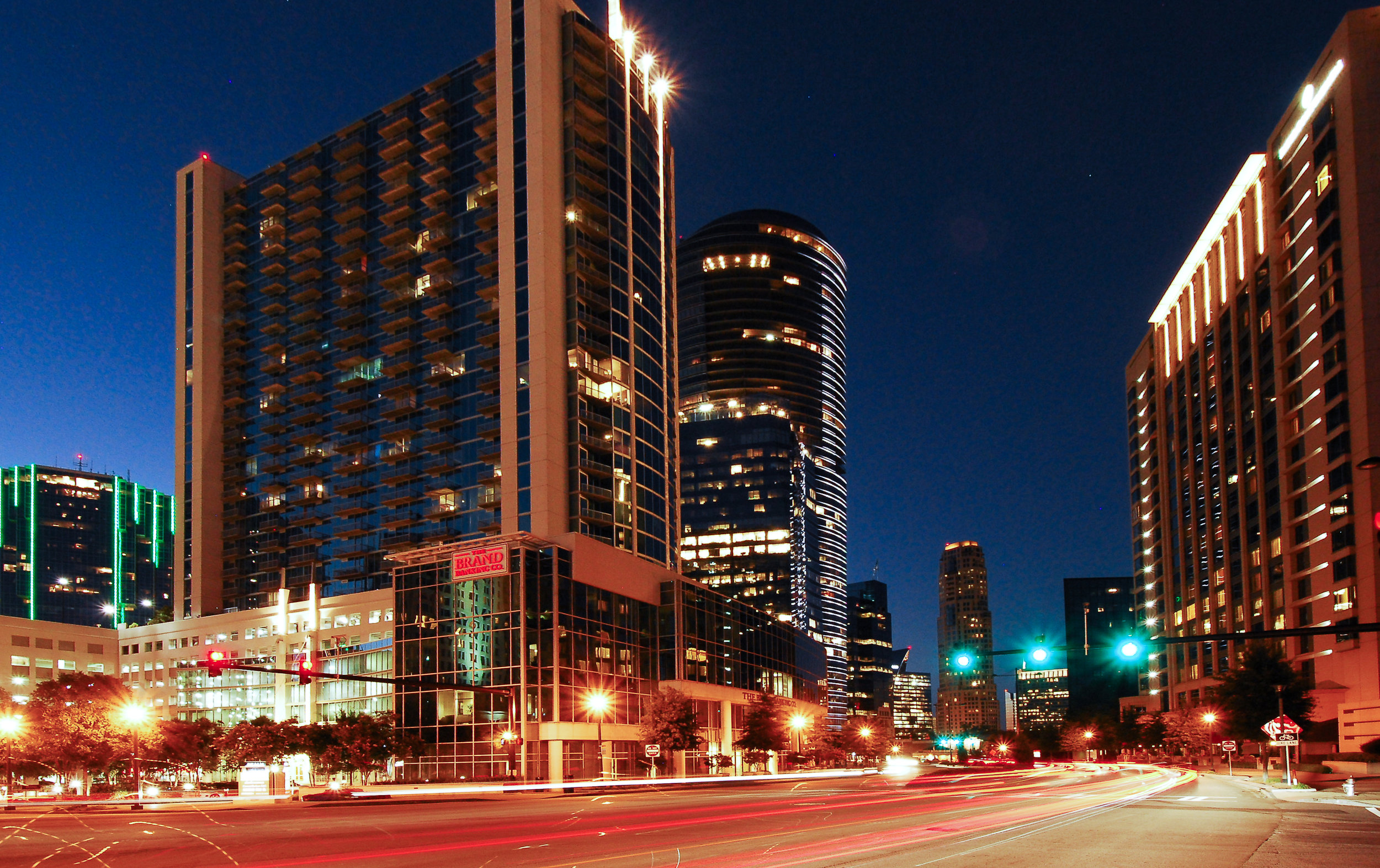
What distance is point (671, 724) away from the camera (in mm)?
93875

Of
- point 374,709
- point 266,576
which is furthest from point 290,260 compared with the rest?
point 374,709

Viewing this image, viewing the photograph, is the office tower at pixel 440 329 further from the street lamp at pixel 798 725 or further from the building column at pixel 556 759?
the street lamp at pixel 798 725

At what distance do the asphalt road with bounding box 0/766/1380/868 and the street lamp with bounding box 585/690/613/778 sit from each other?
1665 inches

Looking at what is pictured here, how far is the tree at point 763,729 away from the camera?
112 m

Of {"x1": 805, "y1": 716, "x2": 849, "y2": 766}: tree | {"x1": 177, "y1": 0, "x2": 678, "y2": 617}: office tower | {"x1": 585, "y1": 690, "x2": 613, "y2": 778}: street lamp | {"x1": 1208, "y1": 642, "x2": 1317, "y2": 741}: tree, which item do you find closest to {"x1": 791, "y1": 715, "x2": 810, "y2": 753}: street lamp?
{"x1": 805, "y1": 716, "x2": 849, "y2": 766}: tree

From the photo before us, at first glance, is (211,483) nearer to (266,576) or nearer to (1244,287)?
(266,576)

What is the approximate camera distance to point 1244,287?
5049 inches

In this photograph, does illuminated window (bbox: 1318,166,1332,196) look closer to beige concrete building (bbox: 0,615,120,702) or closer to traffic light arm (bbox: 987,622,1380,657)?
traffic light arm (bbox: 987,622,1380,657)

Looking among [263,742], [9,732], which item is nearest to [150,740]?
[9,732]

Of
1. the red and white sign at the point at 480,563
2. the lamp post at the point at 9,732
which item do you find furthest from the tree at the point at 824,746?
the lamp post at the point at 9,732

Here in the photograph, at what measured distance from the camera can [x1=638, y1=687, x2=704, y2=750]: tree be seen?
93.8 meters

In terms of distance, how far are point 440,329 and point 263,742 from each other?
4639cm

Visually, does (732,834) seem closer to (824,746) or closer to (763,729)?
(763,729)

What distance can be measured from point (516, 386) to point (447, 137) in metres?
35.6
